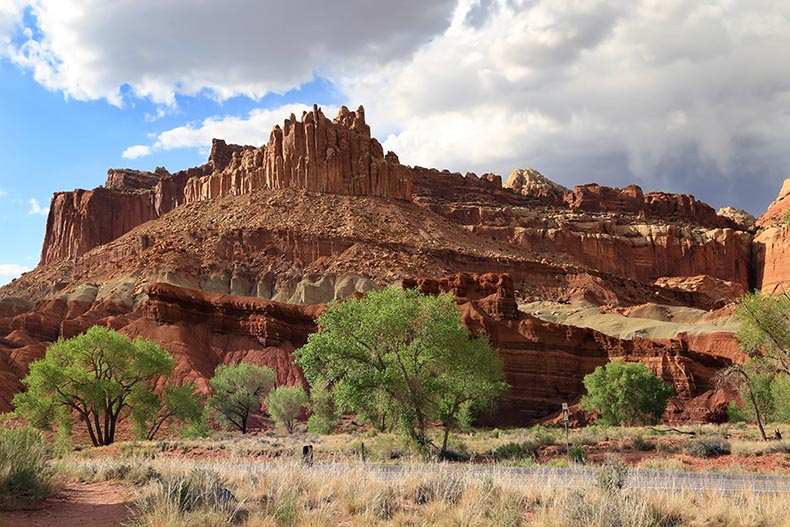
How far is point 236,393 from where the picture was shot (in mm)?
52656

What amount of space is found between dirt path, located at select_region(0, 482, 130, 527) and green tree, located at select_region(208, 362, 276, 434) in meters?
40.5

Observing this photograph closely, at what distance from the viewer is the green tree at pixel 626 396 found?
50094 millimetres

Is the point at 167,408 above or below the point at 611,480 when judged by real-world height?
below

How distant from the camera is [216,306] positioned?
74.5m

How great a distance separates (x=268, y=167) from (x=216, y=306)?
48637mm

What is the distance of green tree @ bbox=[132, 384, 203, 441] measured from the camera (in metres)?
36.6

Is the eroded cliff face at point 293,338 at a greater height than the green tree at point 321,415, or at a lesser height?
greater

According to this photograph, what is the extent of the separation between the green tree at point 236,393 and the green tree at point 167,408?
10.3 m

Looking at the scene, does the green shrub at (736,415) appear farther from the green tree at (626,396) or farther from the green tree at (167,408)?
the green tree at (167,408)

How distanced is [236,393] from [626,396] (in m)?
29.0

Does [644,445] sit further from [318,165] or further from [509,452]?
[318,165]

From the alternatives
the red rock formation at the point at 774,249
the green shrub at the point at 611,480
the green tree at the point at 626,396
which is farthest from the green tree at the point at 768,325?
the red rock formation at the point at 774,249

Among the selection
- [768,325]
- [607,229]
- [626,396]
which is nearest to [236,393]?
[626,396]

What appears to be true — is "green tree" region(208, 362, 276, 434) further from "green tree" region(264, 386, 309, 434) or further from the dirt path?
the dirt path
